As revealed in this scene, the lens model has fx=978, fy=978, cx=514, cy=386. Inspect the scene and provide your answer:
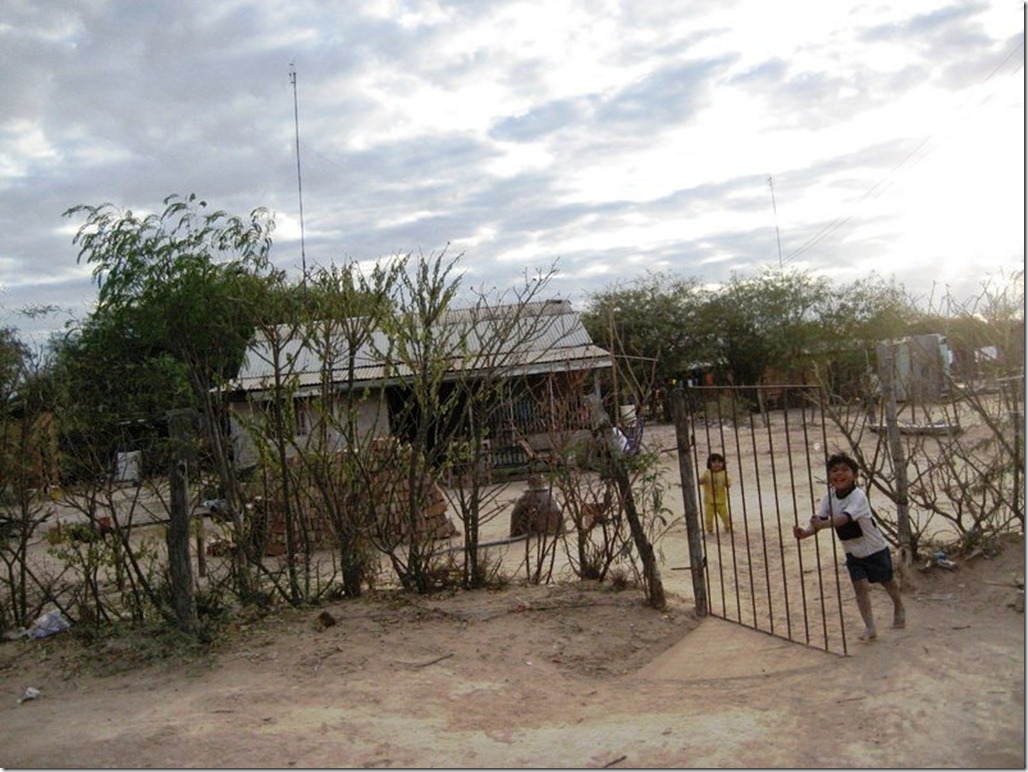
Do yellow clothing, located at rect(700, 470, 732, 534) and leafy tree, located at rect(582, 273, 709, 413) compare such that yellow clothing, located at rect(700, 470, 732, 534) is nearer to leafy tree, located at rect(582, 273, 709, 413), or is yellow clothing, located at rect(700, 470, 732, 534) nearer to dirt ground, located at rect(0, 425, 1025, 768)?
dirt ground, located at rect(0, 425, 1025, 768)

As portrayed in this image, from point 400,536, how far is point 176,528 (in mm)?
1837

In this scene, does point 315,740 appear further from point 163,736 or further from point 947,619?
point 947,619

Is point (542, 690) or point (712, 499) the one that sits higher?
point (712, 499)

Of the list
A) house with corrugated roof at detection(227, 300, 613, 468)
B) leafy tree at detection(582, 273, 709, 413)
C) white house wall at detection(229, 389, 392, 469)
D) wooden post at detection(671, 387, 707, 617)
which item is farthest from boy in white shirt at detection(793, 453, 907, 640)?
leafy tree at detection(582, 273, 709, 413)

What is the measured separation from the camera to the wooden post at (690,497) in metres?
7.03

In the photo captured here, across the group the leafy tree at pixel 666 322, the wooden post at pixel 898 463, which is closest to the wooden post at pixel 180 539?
the wooden post at pixel 898 463

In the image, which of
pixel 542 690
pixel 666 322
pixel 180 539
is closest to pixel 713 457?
pixel 542 690

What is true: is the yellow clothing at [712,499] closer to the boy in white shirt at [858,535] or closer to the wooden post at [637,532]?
the wooden post at [637,532]

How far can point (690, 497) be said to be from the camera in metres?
7.20

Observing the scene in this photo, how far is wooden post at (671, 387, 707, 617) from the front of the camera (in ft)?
23.1

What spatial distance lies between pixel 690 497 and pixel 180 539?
3631 millimetres

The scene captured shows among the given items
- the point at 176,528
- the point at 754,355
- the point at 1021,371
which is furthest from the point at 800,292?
the point at 176,528

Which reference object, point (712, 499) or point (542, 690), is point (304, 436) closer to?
point (542, 690)

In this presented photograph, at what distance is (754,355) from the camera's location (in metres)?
37.9
